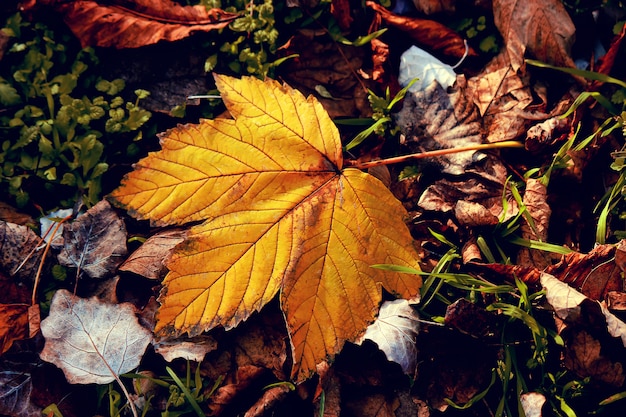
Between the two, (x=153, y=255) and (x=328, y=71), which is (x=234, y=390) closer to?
(x=153, y=255)

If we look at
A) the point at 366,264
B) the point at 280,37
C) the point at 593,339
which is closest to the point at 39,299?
the point at 366,264

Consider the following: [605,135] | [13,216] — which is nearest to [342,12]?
[605,135]

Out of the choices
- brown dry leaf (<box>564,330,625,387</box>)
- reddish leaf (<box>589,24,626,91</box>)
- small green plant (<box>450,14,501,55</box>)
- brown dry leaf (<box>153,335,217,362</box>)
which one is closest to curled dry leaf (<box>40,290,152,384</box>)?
brown dry leaf (<box>153,335,217,362</box>)

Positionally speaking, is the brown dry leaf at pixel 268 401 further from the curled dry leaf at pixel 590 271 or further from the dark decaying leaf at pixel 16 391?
the curled dry leaf at pixel 590 271

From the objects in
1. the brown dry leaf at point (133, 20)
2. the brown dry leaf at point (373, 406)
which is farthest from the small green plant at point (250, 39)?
the brown dry leaf at point (373, 406)

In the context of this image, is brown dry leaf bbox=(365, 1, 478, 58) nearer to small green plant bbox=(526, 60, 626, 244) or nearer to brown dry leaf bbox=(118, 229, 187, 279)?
small green plant bbox=(526, 60, 626, 244)

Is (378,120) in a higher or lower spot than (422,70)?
lower
